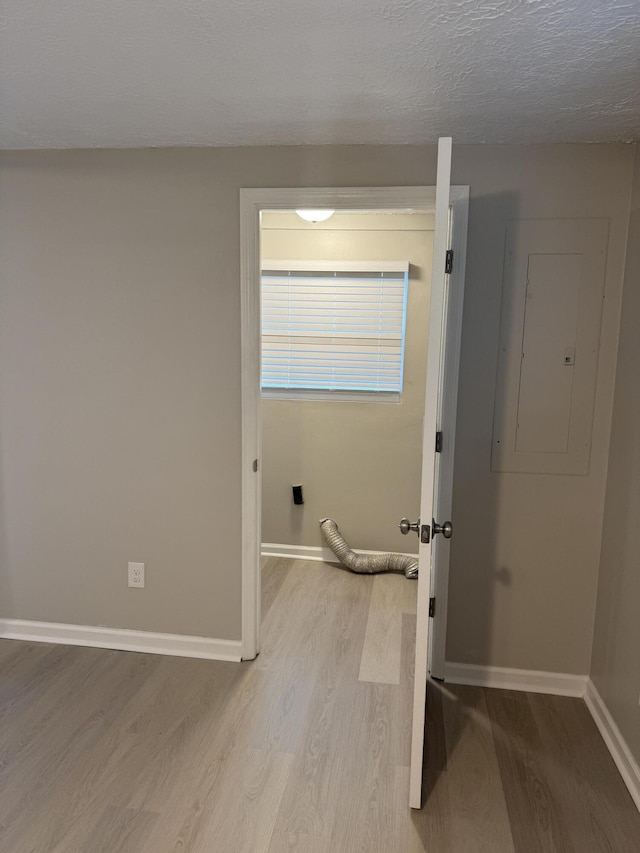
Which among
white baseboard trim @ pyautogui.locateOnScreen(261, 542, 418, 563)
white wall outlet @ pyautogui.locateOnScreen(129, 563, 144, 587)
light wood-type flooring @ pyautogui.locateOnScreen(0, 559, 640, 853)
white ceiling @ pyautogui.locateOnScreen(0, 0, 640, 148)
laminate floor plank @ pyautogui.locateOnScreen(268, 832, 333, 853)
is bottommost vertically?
laminate floor plank @ pyautogui.locateOnScreen(268, 832, 333, 853)

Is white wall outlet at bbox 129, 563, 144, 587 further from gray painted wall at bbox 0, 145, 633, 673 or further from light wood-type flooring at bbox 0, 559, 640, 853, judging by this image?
light wood-type flooring at bbox 0, 559, 640, 853

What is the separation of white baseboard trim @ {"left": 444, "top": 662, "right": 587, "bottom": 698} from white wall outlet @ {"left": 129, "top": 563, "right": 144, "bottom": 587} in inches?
58.0

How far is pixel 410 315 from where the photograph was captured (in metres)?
3.68

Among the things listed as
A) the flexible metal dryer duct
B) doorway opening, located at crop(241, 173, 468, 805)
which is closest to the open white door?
doorway opening, located at crop(241, 173, 468, 805)

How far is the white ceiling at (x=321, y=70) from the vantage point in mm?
1354

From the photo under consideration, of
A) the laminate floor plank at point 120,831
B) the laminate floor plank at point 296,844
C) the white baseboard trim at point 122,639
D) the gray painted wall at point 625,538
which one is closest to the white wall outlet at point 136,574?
the white baseboard trim at point 122,639

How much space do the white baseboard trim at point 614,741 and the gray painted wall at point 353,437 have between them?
159 centimetres

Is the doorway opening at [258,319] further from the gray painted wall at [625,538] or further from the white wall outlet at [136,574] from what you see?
the gray painted wall at [625,538]

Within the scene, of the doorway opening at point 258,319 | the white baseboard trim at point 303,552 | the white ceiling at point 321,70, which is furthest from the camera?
the white baseboard trim at point 303,552

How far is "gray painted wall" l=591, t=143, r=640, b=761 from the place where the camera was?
6.71 feet

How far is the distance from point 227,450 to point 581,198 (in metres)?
1.79

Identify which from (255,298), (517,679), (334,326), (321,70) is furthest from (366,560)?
(321,70)

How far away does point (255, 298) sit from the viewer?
2.49 m

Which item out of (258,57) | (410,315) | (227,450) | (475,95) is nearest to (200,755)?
(227,450)
